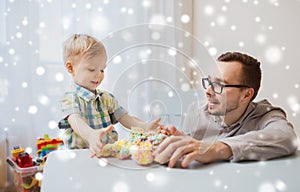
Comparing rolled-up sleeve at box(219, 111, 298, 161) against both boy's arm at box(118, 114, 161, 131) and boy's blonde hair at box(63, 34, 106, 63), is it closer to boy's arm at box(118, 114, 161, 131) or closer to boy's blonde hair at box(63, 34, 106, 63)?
boy's arm at box(118, 114, 161, 131)

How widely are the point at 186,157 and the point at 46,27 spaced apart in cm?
102

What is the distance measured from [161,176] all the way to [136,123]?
0.45 feet

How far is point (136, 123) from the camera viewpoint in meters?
0.69

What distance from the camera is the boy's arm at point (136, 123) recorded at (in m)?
0.68

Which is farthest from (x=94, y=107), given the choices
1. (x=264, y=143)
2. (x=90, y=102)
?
(x=264, y=143)

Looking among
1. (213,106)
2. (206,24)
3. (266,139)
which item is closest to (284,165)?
(266,139)

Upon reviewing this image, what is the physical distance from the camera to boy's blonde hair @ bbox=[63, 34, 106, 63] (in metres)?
0.63

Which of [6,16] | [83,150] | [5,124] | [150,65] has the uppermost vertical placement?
[6,16]

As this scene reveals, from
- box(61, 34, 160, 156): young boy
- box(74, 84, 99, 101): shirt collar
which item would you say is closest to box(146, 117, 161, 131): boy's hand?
box(61, 34, 160, 156): young boy

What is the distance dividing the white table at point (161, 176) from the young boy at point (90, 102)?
1.9 inches

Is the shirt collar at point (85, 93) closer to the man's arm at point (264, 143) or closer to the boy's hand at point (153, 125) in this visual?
the boy's hand at point (153, 125)

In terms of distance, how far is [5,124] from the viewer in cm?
140

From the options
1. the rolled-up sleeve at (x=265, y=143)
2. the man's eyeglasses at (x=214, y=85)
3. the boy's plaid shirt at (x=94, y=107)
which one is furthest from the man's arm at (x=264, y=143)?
the boy's plaid shirt at (x=94, y=107)

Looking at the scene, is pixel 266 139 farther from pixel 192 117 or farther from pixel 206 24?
pixel 206 24
